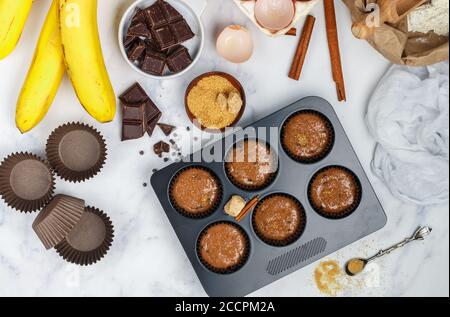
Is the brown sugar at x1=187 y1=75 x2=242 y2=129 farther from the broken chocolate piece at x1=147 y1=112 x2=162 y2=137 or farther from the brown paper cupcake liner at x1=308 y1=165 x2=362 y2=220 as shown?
the brown paper cupcake liner at x1=308 y1=165 x2=362 y2=220

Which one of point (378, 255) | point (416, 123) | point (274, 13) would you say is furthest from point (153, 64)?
point (378, 255)

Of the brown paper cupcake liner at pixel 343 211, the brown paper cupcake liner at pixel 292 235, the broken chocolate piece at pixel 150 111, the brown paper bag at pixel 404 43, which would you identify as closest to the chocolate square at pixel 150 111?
the broken chocolate piece at pixel 150 111

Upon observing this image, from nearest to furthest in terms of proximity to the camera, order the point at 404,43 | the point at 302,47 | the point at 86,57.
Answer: the point at 86,57, the point at 404,43, the point at 302,47

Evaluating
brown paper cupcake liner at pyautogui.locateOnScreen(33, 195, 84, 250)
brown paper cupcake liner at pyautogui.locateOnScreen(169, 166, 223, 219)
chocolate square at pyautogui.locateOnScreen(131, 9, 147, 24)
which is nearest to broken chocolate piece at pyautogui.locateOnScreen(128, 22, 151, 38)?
chocolate square at pyautogui.locateOnScreen(131, 9, 147, 24)

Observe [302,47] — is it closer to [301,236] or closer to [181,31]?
[181,31]

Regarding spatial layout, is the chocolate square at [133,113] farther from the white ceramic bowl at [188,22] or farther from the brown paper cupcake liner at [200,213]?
the brown paper cupcake liner at [200,213]
